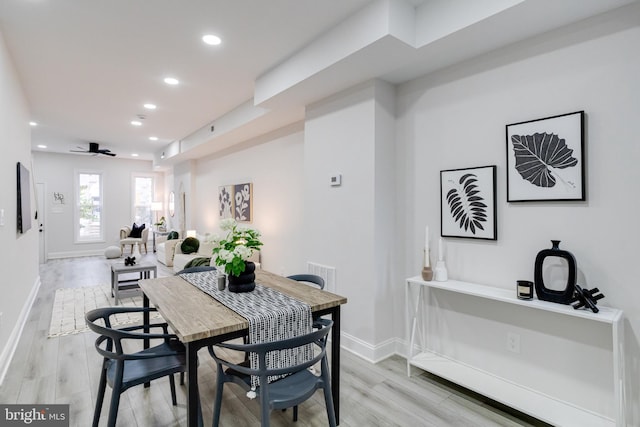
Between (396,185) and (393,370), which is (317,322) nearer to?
(393,370)

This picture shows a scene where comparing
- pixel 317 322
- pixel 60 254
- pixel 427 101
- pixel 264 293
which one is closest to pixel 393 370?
pixel 317 322

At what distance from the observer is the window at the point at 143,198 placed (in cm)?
985

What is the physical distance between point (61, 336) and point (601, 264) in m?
4.62

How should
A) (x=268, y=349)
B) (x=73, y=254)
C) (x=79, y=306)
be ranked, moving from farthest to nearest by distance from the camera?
(x=73, y=254) < (x=79, y=306) < (x=268, y=349)

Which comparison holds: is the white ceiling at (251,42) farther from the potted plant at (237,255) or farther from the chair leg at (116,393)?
the chair leg at (116,393)

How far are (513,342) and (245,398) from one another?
1924 mm

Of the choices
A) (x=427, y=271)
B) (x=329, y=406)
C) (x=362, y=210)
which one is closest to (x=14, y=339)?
(x=329, y=406)

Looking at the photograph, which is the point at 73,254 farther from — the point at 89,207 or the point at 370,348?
the point at 370,348

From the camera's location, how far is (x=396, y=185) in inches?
122

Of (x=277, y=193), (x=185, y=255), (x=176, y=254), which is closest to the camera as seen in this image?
(x=277, y=193)

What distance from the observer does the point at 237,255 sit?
2.06 m

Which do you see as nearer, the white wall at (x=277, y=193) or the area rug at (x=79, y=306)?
the area rug at (x=79, y=306)

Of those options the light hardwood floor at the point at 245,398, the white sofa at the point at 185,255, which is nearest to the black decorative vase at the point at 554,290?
the light hardwood floor at the point at 245,398

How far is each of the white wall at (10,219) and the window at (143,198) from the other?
19.9 ft
